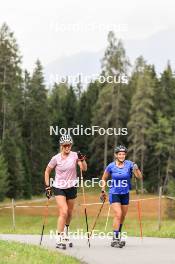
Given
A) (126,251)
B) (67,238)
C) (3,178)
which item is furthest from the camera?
(3,178)

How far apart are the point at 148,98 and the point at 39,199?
17365 millimetres

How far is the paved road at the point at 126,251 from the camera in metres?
11.4

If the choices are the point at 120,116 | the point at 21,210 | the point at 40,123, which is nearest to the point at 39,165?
the point at 40,123

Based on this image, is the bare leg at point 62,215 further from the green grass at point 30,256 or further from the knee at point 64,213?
the green grass at point 30,256

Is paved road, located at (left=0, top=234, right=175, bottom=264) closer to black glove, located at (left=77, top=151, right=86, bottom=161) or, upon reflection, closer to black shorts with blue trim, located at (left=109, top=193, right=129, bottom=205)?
black shorts with blue trim, located at (left=109, top=193, right=129, bottom=205)

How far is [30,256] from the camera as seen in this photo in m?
10.9

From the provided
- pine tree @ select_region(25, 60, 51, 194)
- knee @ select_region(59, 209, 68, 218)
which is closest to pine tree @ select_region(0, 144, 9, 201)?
pine tree @ select_region(25, 60, 51, 194)

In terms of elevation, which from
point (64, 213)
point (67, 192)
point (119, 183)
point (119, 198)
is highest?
point (119, 183)

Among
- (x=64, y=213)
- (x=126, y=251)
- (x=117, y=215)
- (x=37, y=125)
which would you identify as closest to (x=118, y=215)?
(x=117, y=215)

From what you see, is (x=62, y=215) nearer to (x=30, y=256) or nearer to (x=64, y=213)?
(x=64, y=213)

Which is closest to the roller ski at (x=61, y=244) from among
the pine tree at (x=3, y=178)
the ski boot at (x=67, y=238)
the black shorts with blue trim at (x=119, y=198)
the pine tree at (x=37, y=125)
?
the ski boot at (x=67, y=238)

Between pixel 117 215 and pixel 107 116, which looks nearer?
pixel 117 215

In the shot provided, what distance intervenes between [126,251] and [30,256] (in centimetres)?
256

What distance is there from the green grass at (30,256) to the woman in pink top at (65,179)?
101 centimetres
